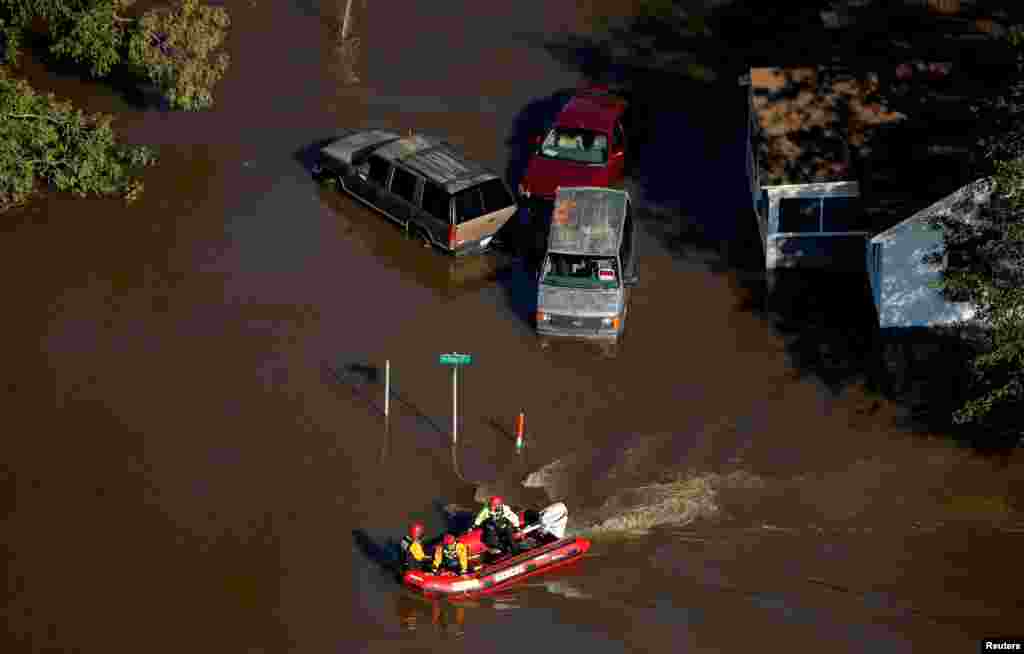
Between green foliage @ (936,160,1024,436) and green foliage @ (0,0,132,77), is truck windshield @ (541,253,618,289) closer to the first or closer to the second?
green foliage @ (936,160,1024,436)

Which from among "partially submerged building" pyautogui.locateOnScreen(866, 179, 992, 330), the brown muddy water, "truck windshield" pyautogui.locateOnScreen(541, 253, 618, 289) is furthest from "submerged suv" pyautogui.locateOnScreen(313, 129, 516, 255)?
"partially submerged building" pyautogui.locateOnScreen(866, 179, 992, 330)

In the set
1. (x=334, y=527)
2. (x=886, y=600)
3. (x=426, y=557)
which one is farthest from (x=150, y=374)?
(x=886, y=600)

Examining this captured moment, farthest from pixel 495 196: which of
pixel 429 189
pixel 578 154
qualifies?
pixel 578 154

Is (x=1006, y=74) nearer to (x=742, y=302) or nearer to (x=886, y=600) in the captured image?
(x=742, y=302)

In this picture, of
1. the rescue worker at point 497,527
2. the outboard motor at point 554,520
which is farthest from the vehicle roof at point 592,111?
the rescue worker at point 497,527

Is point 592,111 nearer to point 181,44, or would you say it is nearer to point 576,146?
point 576,146

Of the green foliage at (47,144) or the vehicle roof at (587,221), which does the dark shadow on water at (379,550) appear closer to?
the vehicle roof at (587,221)
